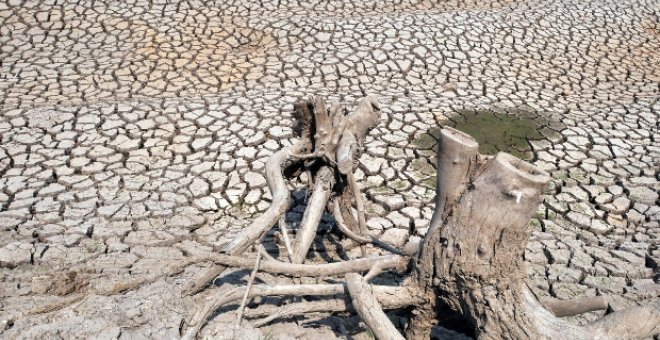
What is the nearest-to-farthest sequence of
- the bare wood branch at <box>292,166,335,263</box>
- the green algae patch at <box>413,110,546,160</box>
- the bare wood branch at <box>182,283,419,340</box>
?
the bare wood branch at <box>182,283,419,340</box>, the bare wood branch at <box>292,166,335,263</box>, the green algae patch at <box>413,110,546,160</box>

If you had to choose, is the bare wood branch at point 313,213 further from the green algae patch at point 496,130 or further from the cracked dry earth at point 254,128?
the green algae patch at point 496,130

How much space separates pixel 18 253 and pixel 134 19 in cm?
451

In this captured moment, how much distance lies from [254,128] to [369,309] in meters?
3.31

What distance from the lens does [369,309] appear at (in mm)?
2365

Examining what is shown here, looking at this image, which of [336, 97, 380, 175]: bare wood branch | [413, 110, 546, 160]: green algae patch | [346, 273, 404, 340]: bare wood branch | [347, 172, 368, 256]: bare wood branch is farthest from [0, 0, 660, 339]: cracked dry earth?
[336, 97, 380, 175]: bare wood branch

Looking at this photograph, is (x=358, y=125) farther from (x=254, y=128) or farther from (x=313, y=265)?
(x=254, y=128)

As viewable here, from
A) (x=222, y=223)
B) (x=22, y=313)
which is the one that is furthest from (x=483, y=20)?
(x=22, y=313)

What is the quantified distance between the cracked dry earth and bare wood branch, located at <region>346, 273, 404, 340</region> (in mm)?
343

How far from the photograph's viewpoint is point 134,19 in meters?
7.45

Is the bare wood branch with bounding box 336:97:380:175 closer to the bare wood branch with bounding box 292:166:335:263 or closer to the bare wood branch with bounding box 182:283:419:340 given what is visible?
the bare wood branch with bounding box 292:166:335:263

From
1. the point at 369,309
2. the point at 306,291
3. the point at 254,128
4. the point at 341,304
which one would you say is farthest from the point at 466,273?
the point at 254,128

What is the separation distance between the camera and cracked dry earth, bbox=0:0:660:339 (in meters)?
3.66

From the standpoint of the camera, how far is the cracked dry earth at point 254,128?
12.0ft

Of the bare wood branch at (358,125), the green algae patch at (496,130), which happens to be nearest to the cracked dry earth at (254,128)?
the green algae patch at (496,130)
